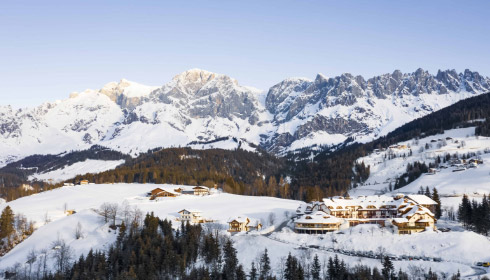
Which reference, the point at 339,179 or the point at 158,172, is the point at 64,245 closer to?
the point at 158,172

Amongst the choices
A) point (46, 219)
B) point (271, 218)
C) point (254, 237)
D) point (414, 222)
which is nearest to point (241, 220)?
point (254, 237)

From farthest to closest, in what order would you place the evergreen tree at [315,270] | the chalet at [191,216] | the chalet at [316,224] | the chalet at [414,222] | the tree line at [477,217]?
1. the chalet at [191,216]
2. the chalet at [316,224]
3. the chalet at [414,222]
4. the tree line at [477,217]
5. the evergreen tree at [315,270]

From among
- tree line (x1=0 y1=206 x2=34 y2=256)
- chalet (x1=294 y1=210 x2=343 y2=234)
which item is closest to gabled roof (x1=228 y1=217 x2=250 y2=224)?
chalet (x1=294 y1=210 x2=343 y2=234)

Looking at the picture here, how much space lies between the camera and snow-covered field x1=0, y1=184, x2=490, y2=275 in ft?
258

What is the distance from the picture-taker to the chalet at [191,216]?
10562cm

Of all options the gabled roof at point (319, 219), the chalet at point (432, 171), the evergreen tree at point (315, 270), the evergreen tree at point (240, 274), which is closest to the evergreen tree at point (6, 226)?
the evergreen tree at point (240, 274)

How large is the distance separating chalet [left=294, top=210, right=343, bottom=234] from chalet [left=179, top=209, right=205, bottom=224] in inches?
882

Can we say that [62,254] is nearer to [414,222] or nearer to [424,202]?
[414,222]

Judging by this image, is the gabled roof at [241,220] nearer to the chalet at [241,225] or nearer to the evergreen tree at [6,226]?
the chalet at [241,225]

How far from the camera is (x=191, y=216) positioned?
349 ft

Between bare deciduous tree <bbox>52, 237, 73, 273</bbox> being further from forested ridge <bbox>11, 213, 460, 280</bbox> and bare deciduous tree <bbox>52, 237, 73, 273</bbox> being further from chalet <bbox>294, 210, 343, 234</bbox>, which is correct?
chalet <bbox>294, 210, 343, 234</bbox>

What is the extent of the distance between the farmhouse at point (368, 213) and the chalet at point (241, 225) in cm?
936

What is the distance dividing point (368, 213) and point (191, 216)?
1687 inches

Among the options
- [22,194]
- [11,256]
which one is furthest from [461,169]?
[22,194]
